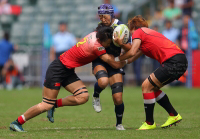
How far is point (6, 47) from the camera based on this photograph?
17.3 metres

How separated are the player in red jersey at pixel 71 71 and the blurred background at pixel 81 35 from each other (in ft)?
27.3

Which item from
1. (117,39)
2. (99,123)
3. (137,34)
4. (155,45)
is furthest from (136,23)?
(99,123)

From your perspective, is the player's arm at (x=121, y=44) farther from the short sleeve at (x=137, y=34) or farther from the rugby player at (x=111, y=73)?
the short sleeve at (x=137, y=34)

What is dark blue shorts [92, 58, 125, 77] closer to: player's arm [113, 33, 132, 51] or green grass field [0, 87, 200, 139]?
player's arm [113, 33, 132, 51]

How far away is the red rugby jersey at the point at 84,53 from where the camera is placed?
676 centimetres

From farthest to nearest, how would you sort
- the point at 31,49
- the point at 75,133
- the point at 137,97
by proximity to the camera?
the point at 31,49, the point at 137,97, the point at 75,133

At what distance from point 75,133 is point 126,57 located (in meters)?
1.49

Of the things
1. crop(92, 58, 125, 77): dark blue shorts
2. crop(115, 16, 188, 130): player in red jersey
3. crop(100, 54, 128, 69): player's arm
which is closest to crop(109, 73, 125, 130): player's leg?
crop(92, 58, 125, 77): dark blue shorts

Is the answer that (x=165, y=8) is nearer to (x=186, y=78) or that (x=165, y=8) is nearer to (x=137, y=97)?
(x=186, y=78)

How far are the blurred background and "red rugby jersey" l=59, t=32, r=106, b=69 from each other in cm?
830

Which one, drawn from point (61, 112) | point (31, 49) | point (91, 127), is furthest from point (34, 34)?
point (91, 127)

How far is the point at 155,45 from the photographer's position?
682 cm

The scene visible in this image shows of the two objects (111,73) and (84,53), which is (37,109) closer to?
(84,53)

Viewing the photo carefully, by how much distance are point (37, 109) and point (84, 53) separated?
120 cm
